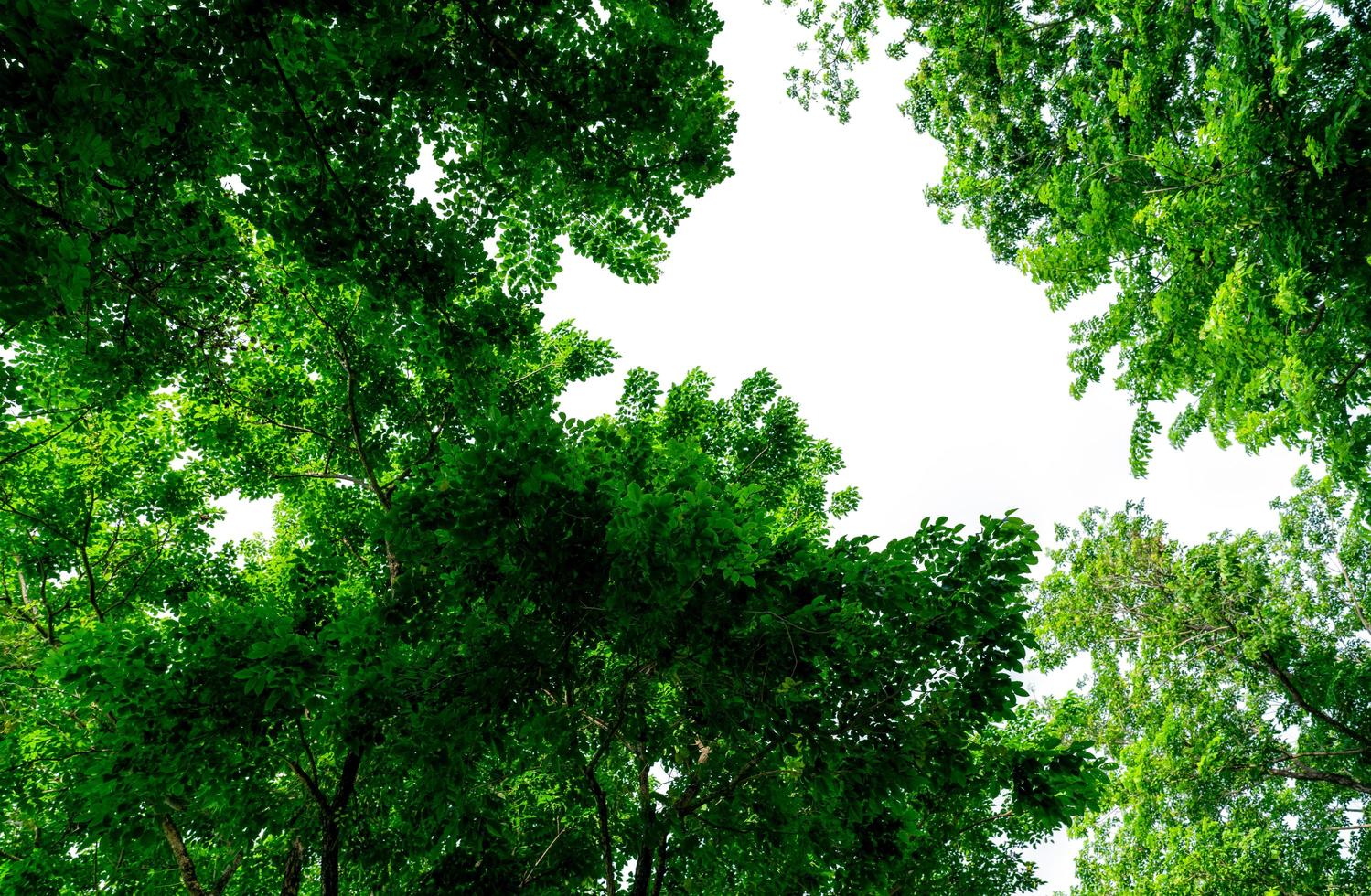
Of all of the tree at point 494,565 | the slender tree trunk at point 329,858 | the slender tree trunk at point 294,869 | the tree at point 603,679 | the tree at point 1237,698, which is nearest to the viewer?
the tree at point 494,565

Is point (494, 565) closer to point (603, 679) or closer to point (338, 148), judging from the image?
point (603, 679)

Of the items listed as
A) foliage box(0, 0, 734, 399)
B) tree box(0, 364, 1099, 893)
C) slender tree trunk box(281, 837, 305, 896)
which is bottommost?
slender tree trunk box(281, 837, 305, 896)

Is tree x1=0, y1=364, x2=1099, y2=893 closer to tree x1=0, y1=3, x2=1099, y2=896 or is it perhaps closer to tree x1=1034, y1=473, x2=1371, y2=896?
tree x1=0, y1=3, x2=1099, y2=896

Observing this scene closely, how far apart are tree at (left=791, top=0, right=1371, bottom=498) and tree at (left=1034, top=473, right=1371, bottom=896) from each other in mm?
7745

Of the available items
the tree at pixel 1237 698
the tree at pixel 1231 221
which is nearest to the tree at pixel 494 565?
the tree at pixel 1231 221

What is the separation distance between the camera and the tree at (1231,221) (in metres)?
3.76

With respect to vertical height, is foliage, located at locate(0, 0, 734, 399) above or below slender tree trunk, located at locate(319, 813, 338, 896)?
above

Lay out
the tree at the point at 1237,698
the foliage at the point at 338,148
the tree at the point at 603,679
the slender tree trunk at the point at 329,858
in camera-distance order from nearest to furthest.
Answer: the foliage at the point at 338,148, the tree at the point at 603,679, the slender tree trunk at the point at 329,858, the tree at the point at 1237,698

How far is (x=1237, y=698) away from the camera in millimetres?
12219

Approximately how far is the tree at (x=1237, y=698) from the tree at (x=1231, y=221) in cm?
775

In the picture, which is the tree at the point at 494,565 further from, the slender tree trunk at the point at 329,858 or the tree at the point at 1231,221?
the tree at the point at 1231,221

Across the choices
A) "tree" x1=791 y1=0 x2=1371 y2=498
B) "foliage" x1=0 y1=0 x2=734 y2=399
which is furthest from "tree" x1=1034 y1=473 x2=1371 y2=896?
"foliage" x1=0 y1=0 x2=734 y2=399

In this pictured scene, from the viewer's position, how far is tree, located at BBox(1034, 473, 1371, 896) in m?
10.5

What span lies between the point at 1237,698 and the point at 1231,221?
1332 cm
